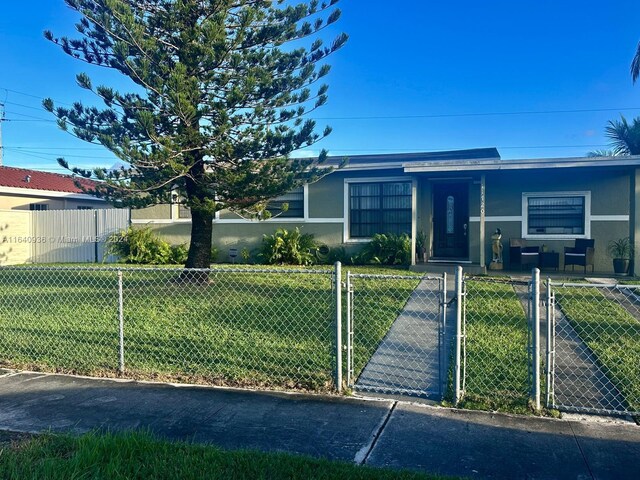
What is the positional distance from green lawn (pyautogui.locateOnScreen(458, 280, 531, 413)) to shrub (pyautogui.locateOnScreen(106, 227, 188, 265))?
10692 millimetres

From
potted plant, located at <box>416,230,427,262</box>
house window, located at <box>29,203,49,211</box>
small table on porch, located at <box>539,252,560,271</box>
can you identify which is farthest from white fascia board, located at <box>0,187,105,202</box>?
small table on porch, located at <box>539,252,560,271</box>

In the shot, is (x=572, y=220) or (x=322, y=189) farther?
(x=322, y=189)

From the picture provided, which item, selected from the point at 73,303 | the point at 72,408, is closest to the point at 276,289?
the point at 73,303

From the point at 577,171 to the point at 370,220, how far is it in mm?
6008

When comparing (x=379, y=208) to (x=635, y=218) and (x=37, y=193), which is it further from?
(x=37, y=193)

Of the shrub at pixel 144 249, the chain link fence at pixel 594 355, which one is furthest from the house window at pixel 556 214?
the shrub at pixel 144 249

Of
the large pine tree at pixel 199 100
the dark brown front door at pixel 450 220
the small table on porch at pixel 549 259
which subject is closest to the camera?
the large pine tree at pixel 199 100

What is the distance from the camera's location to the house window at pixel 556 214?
1449cm

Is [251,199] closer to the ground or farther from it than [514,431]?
farther from it

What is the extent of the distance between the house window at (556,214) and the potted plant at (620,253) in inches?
32.9

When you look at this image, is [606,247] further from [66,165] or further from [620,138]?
[66,165]

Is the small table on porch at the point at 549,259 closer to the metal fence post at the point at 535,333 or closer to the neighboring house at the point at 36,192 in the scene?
the metal fence post at the point at 535,333

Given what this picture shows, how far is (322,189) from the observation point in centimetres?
1645

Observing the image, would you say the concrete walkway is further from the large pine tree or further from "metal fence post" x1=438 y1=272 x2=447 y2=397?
the large pine tree
